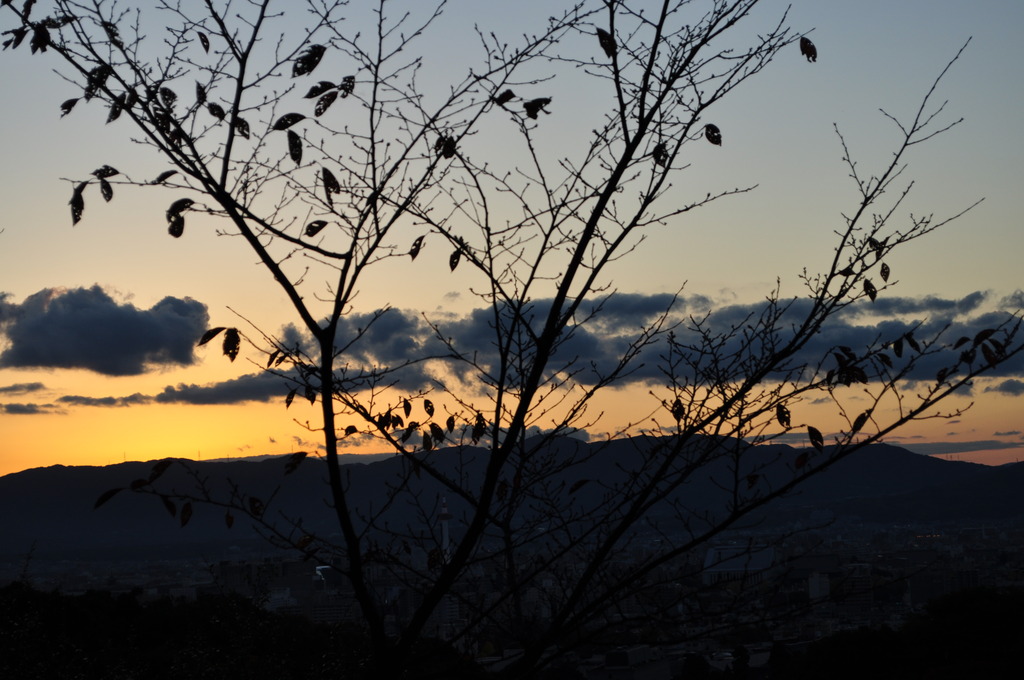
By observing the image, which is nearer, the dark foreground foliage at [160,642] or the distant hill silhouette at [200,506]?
the dark foreground foliage at [160,642]

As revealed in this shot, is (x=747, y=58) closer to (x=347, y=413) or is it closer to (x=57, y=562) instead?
(x=347, y=413)

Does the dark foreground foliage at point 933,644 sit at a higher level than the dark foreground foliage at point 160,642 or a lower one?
lower

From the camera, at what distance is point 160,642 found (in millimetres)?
19203

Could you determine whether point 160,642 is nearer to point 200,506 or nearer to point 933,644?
point 933,644

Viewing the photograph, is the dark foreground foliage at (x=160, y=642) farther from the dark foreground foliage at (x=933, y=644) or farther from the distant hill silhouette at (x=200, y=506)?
the distant hill silhouette at (x=200, y=506)

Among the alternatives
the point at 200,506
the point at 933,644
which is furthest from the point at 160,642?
the point at 200,506

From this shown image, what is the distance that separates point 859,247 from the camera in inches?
124

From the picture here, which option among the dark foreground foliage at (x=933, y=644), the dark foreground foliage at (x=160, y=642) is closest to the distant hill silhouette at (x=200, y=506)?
the dark foreground foliage at (x=160, y=642)

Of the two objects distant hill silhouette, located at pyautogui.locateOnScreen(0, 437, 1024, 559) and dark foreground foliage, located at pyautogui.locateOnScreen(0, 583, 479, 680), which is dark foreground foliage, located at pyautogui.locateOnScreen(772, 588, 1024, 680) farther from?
distant hill silhouette, located at pyautogui.locateOnScreen(0, 437, 1024, 559)

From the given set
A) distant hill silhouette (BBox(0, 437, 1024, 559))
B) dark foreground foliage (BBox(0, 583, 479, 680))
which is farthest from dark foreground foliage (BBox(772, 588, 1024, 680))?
distant hill silhouette (BBox(0, 437, 1024, 559))

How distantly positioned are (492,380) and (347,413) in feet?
1.63

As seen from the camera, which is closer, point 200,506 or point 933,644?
point 933,644

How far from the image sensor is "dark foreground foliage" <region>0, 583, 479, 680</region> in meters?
11.9

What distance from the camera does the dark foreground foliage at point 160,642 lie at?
1188 cm
